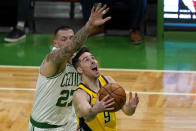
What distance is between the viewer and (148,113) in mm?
5992

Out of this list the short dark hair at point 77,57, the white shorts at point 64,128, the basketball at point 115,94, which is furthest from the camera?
the white shorts at point 64,128

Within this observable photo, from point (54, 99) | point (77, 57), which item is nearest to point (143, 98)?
point (54, 99)

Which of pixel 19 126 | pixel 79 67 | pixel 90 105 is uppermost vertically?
pixel 79 67

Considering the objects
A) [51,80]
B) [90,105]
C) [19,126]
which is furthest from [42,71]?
[19,126]

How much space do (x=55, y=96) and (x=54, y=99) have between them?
3cm

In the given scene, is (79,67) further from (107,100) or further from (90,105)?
(107,100)

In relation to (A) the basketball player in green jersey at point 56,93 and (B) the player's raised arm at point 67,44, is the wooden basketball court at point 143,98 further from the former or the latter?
(B) the player's raised arm at point 67,44

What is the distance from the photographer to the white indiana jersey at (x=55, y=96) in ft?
14.1

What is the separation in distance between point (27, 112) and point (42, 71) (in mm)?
1970

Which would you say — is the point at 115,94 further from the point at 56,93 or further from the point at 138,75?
the point at 138,75

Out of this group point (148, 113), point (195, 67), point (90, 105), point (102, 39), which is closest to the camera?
point (90, 105)

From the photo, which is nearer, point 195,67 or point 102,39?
point 195,67

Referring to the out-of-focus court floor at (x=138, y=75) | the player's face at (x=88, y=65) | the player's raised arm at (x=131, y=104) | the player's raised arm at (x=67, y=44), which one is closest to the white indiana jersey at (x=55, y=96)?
the player's raised arm at (x=67, y=44)

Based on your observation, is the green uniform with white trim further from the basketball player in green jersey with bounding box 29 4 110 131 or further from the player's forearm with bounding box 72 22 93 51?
the player's forearm with bounding box 72 22 93 51
